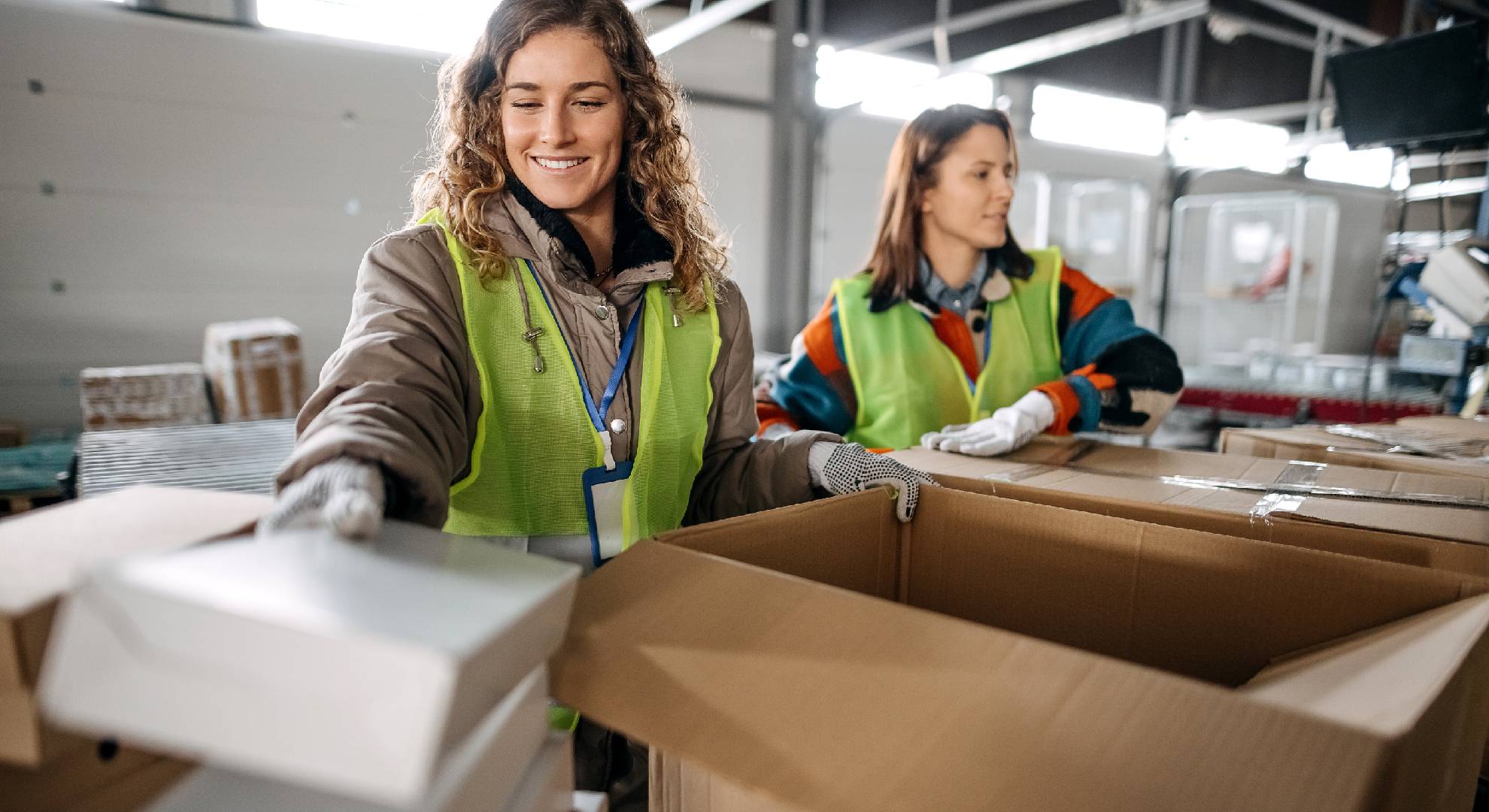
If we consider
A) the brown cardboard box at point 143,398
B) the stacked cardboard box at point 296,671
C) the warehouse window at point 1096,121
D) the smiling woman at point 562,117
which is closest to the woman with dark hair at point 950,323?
the smiling woman at point 562,117

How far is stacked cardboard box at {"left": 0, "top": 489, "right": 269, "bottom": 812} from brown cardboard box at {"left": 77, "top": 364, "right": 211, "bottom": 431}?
11.3 ft

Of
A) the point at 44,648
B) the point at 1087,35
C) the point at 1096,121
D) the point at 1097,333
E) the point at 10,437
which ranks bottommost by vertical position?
the point at 10,437

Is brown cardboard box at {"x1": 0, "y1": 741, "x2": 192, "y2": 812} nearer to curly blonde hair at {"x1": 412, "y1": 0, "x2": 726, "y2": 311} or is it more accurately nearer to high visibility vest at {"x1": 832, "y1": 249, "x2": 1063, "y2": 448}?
curly blonde hair at {"x1": 412, "y1": 0, "x2": 726, "y2": 311}

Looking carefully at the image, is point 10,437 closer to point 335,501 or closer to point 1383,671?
point 335,501

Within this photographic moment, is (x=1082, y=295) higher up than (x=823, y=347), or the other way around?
(x=1082, y=295)

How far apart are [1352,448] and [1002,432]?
0.79 m

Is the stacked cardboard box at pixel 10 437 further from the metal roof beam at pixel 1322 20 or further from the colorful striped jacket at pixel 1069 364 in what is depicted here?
the metal roof beam at pixel 1322 20

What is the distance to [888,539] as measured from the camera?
47.4 inches

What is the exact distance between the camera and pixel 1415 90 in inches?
142

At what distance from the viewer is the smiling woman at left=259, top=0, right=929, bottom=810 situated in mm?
1301

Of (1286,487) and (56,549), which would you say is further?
(1286,487)

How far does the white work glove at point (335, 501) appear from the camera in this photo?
68 centimetres

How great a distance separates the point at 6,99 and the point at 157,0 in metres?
0.93

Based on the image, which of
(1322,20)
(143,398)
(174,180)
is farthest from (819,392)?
(1322,20)
